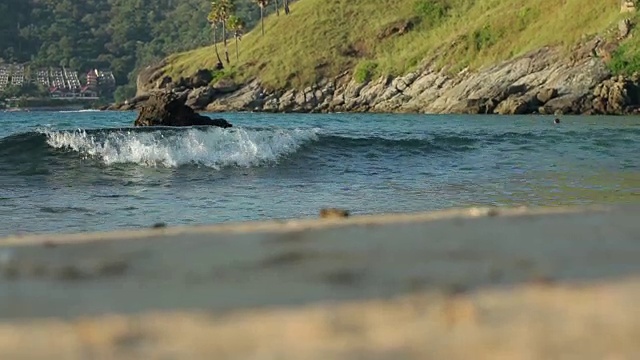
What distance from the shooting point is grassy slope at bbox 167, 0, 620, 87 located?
2453 inches

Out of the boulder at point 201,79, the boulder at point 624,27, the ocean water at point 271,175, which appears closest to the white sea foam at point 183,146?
the ocean water at point 271,175

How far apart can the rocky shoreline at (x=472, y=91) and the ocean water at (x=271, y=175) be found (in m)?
26.5

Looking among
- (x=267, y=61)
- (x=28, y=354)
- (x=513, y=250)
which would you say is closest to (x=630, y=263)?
(x=513, y=250)

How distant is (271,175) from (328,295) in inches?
558

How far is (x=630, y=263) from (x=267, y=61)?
266ft

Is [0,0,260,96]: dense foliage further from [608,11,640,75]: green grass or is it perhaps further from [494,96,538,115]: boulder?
[608,11,640,75]: green grass

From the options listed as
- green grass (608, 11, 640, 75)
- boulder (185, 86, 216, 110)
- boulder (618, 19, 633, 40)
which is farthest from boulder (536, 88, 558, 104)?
boulder (185, 86, 216, 110)

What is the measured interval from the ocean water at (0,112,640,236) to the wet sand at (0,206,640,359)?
7.14 m

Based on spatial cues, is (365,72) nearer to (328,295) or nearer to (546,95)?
(546,95)

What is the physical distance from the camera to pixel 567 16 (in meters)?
62.1

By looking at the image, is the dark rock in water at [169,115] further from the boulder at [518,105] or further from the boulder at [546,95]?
the boulder at [546,95]

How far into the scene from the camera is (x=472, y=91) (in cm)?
5888

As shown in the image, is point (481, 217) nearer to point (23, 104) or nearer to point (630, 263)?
point (630, 263)

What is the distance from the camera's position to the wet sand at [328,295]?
1.55 m
